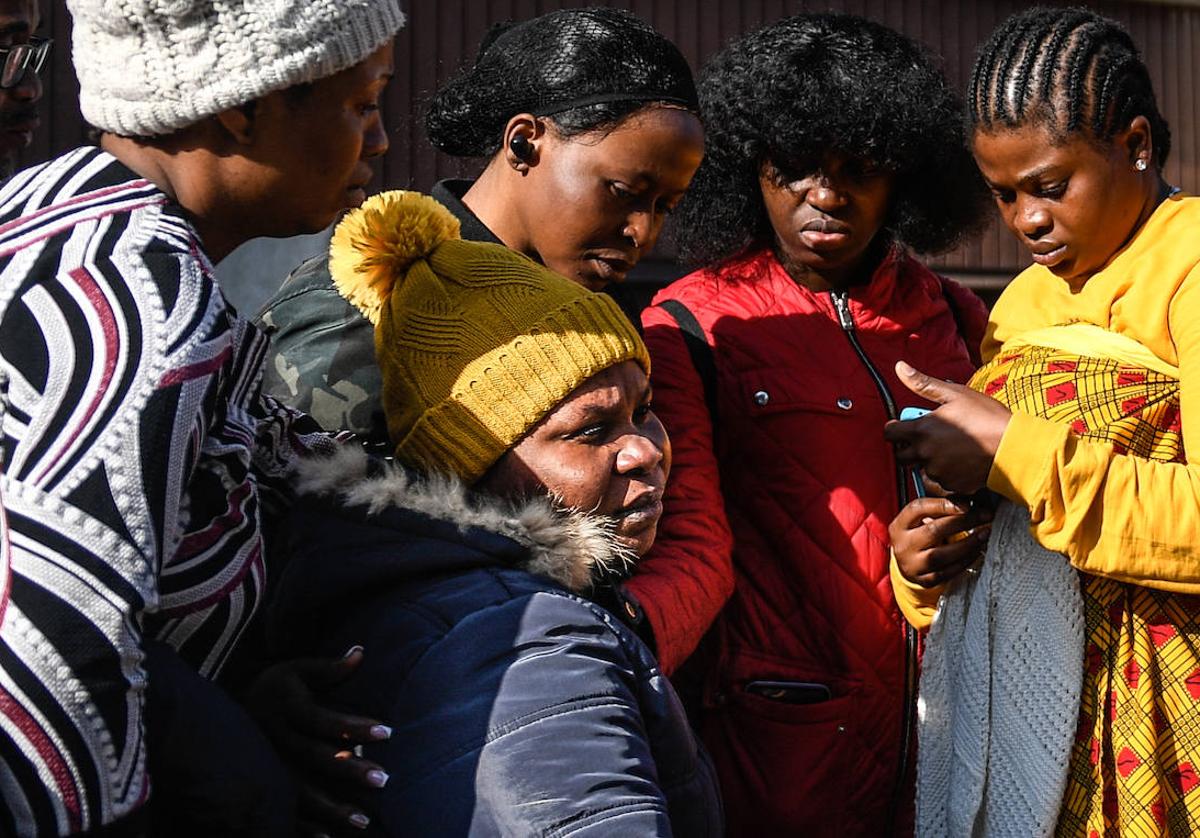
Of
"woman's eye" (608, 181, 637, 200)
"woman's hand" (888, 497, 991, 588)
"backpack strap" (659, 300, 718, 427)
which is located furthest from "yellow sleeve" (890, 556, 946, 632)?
"woman's eye" (608, 181, 637, 200)

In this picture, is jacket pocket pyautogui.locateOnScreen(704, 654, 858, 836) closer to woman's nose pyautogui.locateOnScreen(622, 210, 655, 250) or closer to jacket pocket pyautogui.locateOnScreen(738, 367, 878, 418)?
jacket pocket pyautogui.locateOnScreen(738, 367, 878, 418)

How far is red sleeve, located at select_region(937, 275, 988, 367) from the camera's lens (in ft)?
9.90

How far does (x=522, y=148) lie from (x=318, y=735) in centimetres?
137

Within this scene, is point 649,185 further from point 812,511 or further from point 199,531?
point 199,531

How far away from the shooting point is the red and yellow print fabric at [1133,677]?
2.20 metres

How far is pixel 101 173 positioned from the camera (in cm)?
148

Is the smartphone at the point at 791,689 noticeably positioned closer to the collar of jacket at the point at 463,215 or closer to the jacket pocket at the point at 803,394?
the jacket pocket at the point at 803,394

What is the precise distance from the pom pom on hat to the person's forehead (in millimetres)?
633

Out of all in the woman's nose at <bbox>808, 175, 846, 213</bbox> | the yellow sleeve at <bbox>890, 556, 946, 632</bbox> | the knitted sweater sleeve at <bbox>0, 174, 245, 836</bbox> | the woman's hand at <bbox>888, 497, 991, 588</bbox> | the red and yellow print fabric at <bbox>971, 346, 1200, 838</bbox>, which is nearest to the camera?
the knitted sweater sleeve at <bbox>0, 174, 245, 836</bbox>

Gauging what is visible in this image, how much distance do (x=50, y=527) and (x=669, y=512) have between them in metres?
1.39

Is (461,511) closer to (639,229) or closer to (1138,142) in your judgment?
(639,229)

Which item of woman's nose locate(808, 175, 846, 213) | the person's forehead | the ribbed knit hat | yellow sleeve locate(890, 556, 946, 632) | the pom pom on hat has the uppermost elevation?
the ribbed knit hat

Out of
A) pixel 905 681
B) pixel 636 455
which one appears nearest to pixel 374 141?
pixel 636 455

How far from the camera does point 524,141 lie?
104 inches
